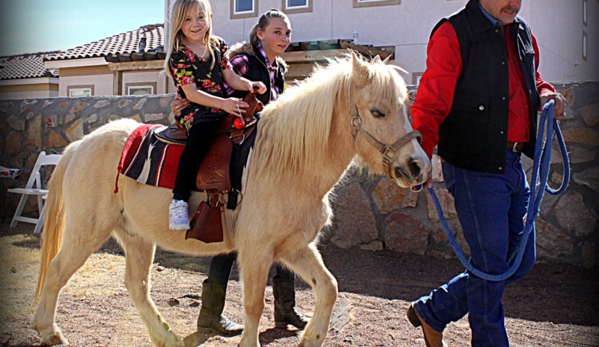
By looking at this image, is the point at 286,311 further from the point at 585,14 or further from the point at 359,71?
the point at 585,14

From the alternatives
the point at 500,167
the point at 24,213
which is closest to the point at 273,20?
the point at 500,167

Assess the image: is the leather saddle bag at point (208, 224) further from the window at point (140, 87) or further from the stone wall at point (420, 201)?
the window at point (140, 87)

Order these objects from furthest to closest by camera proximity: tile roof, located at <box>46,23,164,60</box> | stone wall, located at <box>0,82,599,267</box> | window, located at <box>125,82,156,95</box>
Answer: tile roof, located at <box>46,23,164,60</box> < window, located at <box>125,82,156,95</box> < stone wall, located at <box>0,82,599,267</box>

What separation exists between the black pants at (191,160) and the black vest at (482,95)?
144cm

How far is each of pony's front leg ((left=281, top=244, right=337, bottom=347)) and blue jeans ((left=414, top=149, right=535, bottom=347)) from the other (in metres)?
0.83

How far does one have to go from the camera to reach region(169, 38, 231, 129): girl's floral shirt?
10.6 ft

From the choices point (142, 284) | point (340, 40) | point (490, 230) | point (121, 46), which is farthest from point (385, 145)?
point (121, 46)

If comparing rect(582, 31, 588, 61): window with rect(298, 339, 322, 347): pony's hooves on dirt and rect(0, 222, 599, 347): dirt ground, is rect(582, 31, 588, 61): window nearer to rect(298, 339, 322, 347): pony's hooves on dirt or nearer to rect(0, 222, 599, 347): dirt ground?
rect(0, 222, 599, 347): dirt ground

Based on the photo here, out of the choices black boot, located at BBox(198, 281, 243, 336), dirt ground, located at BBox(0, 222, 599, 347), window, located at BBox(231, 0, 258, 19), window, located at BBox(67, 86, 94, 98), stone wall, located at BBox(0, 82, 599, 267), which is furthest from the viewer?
window, located at BBox(67, 86, 94, 98)

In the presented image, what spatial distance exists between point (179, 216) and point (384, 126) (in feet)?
4.28

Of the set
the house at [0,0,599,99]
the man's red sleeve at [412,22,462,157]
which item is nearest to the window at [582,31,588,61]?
the house at [0,0,599,99]

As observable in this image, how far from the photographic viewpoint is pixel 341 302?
14.1 feet

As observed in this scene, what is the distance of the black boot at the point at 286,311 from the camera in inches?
152

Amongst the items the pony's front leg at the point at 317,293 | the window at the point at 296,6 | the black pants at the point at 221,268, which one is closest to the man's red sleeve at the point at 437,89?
the pony's front leg at the point at 317,293
